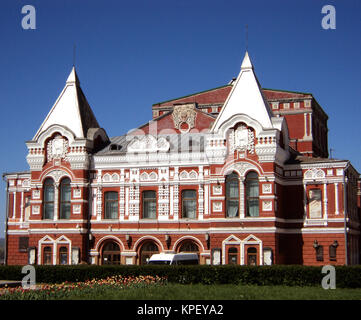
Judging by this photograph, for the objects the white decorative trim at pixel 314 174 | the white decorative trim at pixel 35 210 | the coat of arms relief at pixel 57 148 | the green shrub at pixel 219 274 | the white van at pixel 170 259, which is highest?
the coat of arms relief at pixel 57 148

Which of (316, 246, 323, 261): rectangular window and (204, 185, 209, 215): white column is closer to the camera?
(316, 246, 323, 261): rectangular window

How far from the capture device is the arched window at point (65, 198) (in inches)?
1686

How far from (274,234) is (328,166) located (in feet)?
19.6

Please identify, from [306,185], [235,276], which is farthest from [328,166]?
[235,276]

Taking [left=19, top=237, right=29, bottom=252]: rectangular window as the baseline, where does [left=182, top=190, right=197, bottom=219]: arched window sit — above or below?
above

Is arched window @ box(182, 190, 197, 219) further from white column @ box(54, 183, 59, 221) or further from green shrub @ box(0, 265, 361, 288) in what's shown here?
green shrub @ box(0, 265, 361, 288)

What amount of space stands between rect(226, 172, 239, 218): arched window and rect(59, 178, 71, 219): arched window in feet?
38.6

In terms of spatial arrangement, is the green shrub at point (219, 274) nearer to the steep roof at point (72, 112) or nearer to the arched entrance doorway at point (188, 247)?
the arched entrance doorway at point (188, 247)

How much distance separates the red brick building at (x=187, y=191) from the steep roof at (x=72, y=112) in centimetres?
9

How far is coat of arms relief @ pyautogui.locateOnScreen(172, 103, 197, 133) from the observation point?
154ft

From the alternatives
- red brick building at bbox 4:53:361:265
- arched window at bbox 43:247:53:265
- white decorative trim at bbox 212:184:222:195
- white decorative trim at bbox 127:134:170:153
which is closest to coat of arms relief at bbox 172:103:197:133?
red brick building at bbox 4:53:361:265

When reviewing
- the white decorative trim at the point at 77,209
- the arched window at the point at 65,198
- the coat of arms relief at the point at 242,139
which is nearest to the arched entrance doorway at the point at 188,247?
the coat of arms relief at the point at 242,139
